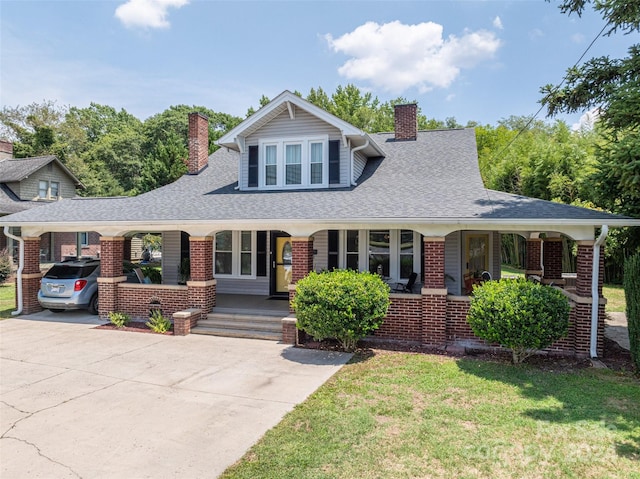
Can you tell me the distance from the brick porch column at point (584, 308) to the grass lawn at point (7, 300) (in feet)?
47.2

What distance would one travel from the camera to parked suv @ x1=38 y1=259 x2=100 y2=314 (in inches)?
432

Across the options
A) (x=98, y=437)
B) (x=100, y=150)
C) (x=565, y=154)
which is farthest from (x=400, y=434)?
(x=100, y=150)

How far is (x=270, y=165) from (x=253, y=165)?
52 centimetres

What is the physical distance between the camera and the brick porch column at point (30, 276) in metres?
11.6

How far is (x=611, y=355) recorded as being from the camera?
7.77m

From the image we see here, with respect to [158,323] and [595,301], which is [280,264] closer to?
[158,323]

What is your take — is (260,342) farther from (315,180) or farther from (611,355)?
(611,355)

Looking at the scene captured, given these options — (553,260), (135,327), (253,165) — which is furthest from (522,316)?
(135,327)

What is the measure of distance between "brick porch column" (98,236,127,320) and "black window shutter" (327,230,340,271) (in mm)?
5696

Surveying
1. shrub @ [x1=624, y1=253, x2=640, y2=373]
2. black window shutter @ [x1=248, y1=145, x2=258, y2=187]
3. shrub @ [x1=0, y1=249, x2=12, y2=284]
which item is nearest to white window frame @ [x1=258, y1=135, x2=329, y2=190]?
black window shutter @ [x1=248, y1=145, x2=258, y2=187]

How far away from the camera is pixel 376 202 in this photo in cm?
957

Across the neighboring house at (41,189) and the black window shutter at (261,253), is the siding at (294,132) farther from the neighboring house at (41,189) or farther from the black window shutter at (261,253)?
the neighboring house at (41,189)

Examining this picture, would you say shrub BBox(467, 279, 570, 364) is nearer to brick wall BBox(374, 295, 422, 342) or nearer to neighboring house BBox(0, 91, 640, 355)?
neighboring house BBox(0, 91, 640, 355)

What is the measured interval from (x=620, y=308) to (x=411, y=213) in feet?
31.6
